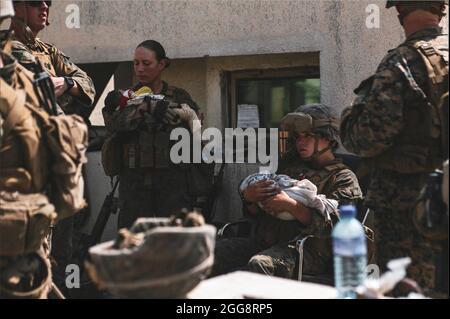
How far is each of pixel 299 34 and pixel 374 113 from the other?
7.56 feet

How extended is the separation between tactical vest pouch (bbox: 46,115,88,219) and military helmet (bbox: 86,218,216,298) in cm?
89

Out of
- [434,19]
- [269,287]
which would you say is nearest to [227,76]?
[434,19]

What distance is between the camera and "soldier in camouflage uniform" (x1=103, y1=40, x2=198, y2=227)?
5.67 meters

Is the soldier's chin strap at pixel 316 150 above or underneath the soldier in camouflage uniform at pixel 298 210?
above

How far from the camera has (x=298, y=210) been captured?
4984 mm

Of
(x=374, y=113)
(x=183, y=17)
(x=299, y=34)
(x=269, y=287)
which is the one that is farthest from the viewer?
(x=183, y=17)

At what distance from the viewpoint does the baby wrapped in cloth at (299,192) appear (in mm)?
4949

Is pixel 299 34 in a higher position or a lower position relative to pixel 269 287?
higher


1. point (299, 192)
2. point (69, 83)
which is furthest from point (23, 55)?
point (299, 192)

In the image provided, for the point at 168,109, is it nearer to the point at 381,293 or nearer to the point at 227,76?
the point at 227,76

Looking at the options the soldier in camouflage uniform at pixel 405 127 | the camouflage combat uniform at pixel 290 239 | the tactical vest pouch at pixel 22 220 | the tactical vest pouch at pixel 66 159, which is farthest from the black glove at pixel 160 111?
the tactical vest pouch at pixel 22 220

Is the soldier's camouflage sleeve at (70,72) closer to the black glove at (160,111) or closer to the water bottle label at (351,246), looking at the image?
the black glove at (160,111)

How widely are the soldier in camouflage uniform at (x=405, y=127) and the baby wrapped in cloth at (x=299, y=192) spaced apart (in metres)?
0.69
